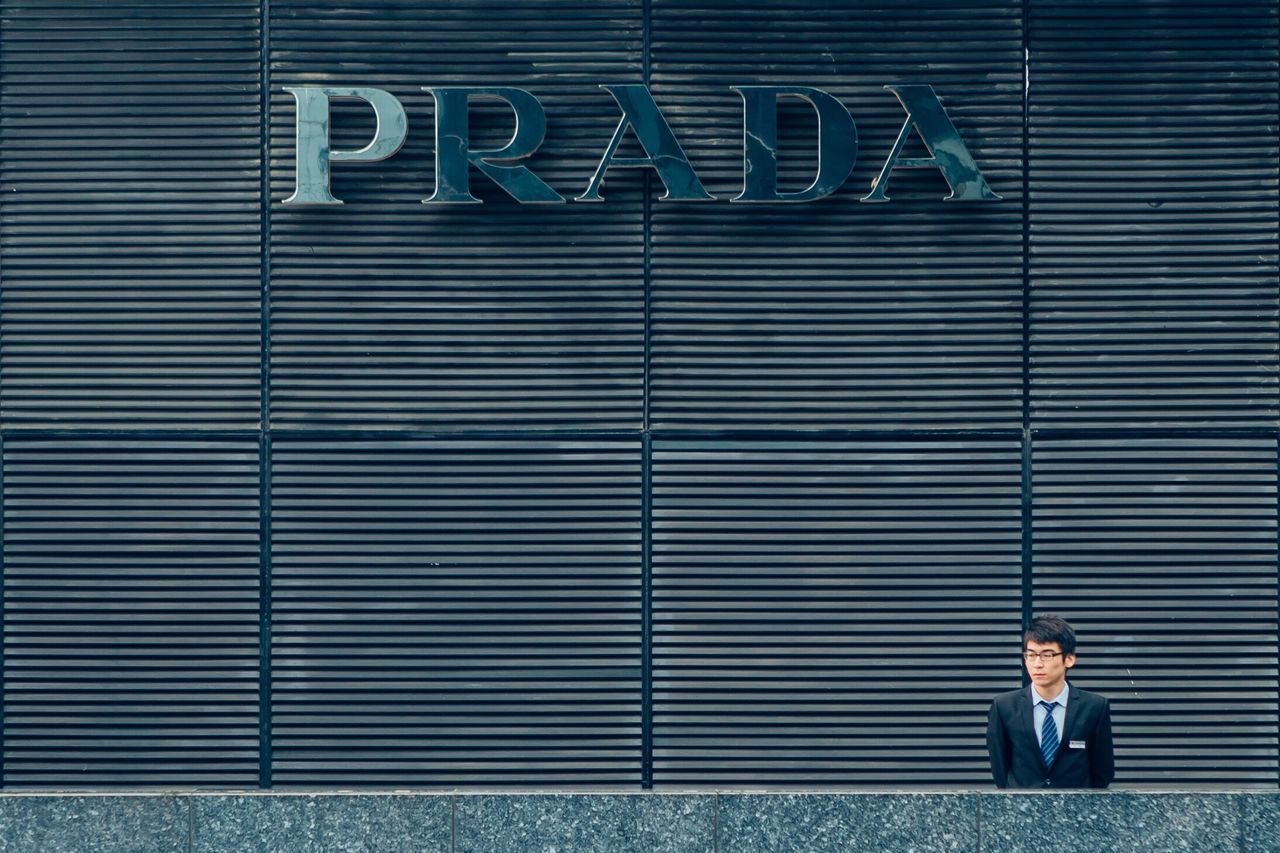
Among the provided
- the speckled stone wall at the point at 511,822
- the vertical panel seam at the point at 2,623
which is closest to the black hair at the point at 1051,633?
the speckled stone wall at the point at 511,822

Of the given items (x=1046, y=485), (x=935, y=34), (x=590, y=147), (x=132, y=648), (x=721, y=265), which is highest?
(x=935, y=34)

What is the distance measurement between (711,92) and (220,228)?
10.1 feet

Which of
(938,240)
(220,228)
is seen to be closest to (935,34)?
(938,240)

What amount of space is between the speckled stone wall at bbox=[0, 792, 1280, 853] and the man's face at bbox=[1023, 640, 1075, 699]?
94 centimetres

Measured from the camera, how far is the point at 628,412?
8.62 m

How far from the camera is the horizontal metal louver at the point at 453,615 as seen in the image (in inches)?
338

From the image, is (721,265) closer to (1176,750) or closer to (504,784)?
(504,784)

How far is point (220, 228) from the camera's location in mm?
8609

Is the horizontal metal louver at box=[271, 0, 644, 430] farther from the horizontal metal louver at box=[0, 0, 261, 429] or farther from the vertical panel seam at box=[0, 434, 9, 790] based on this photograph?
the vertical panel seam at box=[0, 434, 9, 790]

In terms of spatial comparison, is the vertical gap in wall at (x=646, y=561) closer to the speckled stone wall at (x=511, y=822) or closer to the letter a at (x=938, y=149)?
the speckled stone wall at (x=511, y=822)

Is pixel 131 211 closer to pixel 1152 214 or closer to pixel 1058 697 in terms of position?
pixel 1058 697

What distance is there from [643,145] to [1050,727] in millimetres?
4005

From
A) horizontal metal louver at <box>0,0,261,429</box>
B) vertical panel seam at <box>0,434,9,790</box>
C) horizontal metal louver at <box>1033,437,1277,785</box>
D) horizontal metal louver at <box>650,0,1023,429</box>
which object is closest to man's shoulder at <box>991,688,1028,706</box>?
horizontal metal louver at <box>1033,437,1277,785</box>

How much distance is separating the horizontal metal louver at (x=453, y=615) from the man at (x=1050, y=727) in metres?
2.25
